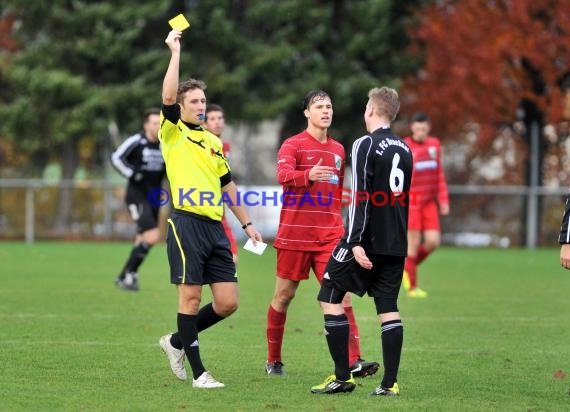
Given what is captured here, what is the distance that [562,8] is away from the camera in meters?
29.3

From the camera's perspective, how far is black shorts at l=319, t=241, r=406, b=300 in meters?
7.83

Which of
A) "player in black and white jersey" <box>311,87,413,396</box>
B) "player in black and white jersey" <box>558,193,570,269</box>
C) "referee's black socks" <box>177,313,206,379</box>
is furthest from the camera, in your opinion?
"referee's black socks" <box>177,313,206,379</box>

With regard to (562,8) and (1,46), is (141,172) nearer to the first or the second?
(562,8)

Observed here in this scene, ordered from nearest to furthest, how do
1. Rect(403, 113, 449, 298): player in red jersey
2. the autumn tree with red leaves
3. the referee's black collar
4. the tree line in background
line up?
the referee's black collar, Rect(403, 113, 449, 298): player in red jersey, the autumn tree with red leaves, the tree line in background

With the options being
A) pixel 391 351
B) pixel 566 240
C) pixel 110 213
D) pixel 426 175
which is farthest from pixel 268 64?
pixel 566 240

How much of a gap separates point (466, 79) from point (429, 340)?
20561mm

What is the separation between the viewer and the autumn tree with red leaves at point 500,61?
29.6 m

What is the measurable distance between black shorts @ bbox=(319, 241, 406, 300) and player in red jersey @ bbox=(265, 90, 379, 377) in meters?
1.00

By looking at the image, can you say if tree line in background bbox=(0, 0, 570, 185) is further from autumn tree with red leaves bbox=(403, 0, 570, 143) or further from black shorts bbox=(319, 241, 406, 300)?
black shorts bbox=(319, 241, 406, 300)

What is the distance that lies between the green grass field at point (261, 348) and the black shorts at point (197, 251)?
2.51 feet

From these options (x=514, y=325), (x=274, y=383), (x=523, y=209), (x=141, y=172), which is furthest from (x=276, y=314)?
(x=523, y=209)

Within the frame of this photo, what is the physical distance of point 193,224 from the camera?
8.17m

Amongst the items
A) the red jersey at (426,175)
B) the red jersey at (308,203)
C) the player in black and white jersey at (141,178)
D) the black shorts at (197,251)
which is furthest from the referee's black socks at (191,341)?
the red jersey at (426,175)

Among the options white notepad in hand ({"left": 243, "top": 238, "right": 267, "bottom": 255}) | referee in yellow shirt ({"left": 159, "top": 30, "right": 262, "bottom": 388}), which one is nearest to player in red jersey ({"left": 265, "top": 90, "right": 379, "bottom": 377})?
white notepad in hand ({"left": 243, "top": 238, "right": 267, "bottom": 255})
